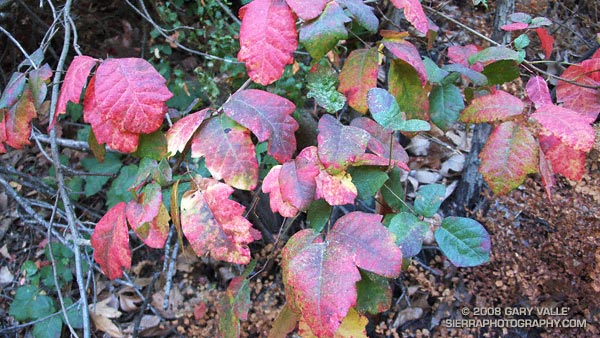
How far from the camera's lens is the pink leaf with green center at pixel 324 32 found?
78 cm

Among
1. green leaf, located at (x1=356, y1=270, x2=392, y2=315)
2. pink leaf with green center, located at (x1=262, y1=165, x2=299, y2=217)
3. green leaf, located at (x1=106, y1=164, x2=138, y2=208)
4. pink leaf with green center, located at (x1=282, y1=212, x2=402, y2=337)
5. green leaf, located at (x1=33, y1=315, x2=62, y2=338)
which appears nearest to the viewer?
pink leaf with green center, located at (x1=282, y1=212, x2=402, y2=337)

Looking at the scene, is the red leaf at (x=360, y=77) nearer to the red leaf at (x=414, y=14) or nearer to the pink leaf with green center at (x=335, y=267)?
the red leaf at (x=414, y=14)

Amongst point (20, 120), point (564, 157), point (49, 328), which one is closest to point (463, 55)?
point (564, 157)

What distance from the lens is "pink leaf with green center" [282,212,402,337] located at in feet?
2.25

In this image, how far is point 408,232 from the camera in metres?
0.82

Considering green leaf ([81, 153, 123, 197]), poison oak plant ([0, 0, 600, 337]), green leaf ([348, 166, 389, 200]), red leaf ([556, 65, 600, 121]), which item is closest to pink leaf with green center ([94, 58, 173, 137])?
poison oak plant ([0, 0, 600, 337])

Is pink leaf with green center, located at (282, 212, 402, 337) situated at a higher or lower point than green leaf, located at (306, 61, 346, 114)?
lower

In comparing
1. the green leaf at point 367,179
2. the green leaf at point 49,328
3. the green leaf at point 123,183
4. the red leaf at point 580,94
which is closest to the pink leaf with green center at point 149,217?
the green leaf at point 367,179

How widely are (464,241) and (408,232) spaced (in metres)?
0.11

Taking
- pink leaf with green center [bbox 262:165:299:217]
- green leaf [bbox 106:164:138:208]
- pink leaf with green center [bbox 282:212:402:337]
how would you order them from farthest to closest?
green leaf [bbox 106:164:138:208] → pink leaf with green center [bbox 262:165:299:217] → pink leaf with green center [bbox 282:212:402:337]

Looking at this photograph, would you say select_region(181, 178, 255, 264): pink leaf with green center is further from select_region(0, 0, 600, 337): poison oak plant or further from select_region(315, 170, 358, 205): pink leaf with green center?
select_region(315, 170, 358, 205): pink leaf with green center

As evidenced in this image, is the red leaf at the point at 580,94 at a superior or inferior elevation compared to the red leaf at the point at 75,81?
inferior

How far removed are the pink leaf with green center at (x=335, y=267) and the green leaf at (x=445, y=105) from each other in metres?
0.35

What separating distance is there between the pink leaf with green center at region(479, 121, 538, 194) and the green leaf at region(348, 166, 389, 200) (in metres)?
0.18
